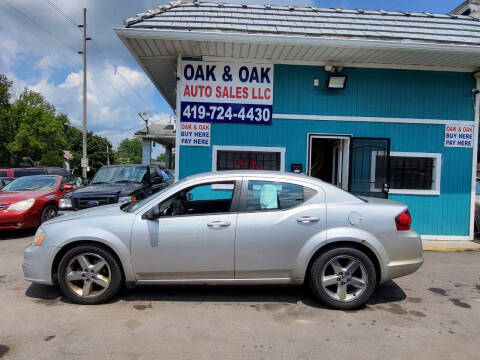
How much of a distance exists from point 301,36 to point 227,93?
1.99m

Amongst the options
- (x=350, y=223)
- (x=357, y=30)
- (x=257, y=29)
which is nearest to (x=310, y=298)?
(x=350, y=223)

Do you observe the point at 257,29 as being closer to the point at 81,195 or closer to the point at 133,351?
the point at 81,195

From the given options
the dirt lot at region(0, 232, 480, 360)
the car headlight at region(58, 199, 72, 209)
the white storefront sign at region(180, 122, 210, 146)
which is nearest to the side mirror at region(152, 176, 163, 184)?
the white storefront sign at region(180, 122, 210, 146)

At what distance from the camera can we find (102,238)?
3.69 m

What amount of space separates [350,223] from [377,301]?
115 cm

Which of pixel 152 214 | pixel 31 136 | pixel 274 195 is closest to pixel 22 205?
pixel 152 214

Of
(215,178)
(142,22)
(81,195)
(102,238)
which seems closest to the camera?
(102,238)

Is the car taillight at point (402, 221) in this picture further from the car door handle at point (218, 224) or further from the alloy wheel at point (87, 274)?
the alloy wheel at point (87, 274)

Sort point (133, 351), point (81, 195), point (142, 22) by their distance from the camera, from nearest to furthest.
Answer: point (133, 351), point (142, 22), point (81, 195)

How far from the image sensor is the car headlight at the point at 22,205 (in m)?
7.37

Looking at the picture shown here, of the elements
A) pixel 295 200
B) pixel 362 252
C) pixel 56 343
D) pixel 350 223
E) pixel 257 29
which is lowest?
pixel 56 343

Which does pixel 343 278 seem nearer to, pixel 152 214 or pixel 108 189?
pixel 152 214

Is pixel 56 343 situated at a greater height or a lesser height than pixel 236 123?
lesser

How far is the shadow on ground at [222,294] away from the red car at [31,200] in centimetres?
373
